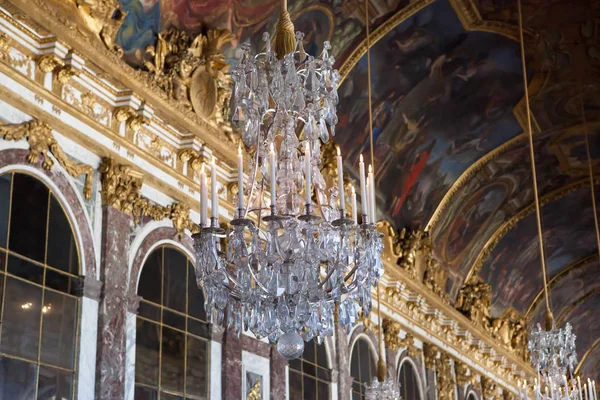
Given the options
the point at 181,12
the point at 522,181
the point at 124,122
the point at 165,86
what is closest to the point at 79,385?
the point at 124,122

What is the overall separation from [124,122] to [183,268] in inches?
77.7

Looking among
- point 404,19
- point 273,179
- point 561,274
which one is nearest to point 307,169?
point 273,179

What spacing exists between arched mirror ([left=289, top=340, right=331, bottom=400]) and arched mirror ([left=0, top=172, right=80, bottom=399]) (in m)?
5.00

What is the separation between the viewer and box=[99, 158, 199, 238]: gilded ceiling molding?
10.1 metres

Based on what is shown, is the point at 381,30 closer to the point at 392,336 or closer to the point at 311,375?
the point at 311,375

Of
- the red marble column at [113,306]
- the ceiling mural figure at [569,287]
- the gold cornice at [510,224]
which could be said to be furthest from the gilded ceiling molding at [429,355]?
the red marble column at [113,306]

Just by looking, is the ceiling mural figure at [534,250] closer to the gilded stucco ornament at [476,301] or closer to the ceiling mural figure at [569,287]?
the ceiling mural figure at [569,287]

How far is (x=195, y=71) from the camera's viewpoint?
11828 millimetres

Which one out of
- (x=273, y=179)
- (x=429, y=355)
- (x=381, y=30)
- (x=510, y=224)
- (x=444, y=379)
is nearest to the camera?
(x=273, y=179)

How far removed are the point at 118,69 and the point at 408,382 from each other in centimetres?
1101

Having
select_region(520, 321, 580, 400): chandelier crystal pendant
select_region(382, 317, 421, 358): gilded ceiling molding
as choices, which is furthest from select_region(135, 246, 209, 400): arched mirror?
select_region(382, 317, 421, 358): gilded ceiling molding

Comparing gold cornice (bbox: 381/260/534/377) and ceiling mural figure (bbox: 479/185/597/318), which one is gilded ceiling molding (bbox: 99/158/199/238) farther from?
ceiling mural figure (bbox: 479/185/597/318)

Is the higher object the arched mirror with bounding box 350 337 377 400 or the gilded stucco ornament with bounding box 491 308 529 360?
the gilded stucco ornament with bounding box 491 308 529 360

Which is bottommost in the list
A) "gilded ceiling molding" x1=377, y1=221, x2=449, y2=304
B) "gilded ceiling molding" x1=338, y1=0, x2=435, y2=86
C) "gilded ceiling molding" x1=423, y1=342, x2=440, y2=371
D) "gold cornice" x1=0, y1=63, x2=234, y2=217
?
"gold cornice" x1=0, y1=63, x2=234, y2=217
